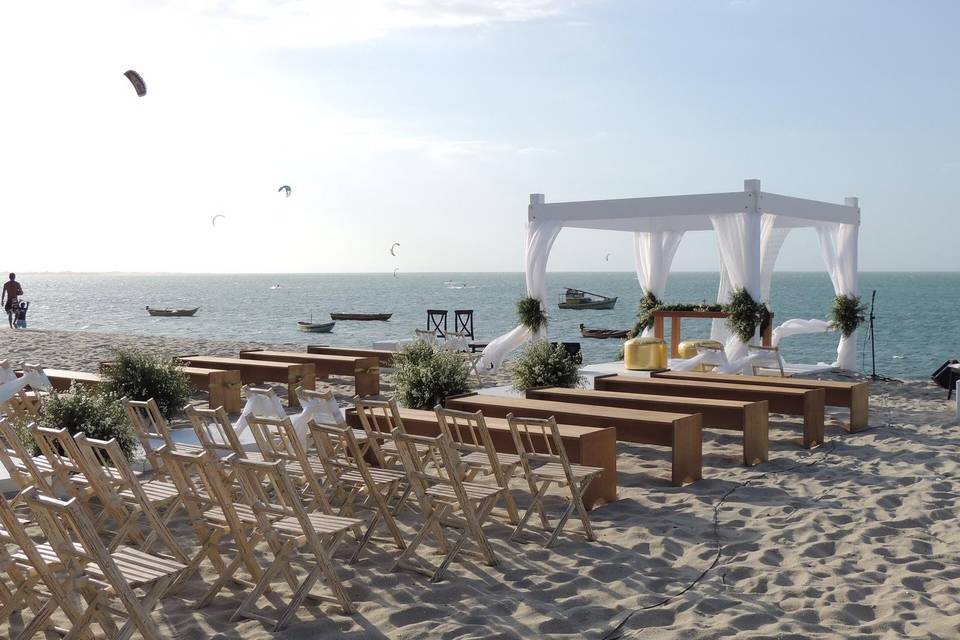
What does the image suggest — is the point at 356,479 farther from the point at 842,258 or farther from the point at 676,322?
the point at 842,258

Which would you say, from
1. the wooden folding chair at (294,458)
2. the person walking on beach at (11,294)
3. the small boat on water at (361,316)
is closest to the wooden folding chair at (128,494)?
the wooden folding chair at (294,458)

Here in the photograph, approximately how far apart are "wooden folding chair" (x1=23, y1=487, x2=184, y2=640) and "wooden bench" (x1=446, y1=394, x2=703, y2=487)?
135 inches

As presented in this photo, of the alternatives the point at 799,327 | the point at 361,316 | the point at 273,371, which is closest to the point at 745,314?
the point at 799,327

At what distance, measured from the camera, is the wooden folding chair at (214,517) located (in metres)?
3.37

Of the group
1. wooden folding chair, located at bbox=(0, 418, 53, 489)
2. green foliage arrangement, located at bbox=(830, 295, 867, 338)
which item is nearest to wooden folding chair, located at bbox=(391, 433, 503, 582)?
wooden folding chair, located at bbox=(0, 418, 53, 489)

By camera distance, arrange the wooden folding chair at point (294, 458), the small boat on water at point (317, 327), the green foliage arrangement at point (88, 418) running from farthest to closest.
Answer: the small boat on water at point (317, 327) → the green foliage arrangement at point (88, 418) → the wooden folding chair at point (294, 458)

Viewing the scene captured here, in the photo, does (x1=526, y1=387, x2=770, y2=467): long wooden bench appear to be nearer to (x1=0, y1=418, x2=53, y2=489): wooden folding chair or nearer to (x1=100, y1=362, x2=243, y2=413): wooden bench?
(x1=100, y1=362, x2=243, y2=413): wooden bench

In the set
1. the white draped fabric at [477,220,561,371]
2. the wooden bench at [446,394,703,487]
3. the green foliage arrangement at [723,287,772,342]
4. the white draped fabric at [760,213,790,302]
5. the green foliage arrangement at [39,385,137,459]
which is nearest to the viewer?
the wooden bench at [446,394,703,487]

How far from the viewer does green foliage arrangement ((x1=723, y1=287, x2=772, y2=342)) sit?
34.4 ft

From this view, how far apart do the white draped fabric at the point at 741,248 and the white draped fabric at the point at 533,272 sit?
6.72 ft

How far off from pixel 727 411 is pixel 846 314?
6752mm

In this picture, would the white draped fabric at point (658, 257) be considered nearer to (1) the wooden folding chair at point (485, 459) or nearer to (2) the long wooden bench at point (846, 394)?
(2) the long wooden bench at point (846, 394)

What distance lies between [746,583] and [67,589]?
105 inches

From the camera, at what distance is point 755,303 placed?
1052 centimetres
